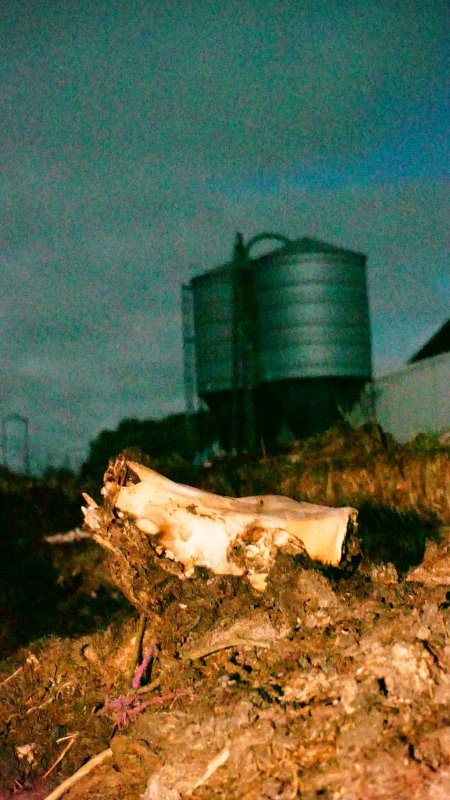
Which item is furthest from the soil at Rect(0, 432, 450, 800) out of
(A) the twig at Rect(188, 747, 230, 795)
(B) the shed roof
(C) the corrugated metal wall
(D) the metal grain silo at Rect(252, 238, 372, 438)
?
(B) the shed roof

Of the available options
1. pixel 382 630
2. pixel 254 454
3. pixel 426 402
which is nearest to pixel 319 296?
pixel 426 402

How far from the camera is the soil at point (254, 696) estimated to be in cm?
225

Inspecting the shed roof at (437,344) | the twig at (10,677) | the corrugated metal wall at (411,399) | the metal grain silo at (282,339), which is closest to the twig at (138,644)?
the twig at (10,677)

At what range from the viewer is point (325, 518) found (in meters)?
3.07

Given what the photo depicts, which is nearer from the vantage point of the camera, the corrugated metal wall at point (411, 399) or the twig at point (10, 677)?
the twig at point (10, 677)

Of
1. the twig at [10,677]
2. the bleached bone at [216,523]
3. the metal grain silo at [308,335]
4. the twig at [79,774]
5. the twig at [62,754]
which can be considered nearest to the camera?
the twig at [79,774]

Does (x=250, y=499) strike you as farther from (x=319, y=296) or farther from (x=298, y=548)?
(x=319, y=296)

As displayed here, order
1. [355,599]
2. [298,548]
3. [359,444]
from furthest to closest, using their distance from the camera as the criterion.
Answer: [359,444], [298,548], [355,599]

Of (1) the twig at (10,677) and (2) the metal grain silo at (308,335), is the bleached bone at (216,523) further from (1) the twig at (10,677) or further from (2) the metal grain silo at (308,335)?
(2) the metal grain silo at (308,335)

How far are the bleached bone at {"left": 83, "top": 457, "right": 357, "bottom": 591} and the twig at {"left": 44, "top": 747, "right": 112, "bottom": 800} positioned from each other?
2.25 feet

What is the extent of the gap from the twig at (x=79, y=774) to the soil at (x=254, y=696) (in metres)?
0.02

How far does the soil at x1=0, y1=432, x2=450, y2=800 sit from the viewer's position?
2.25 m

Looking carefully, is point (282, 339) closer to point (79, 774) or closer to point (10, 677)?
point (10, 677)

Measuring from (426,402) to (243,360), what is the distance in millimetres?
2859
